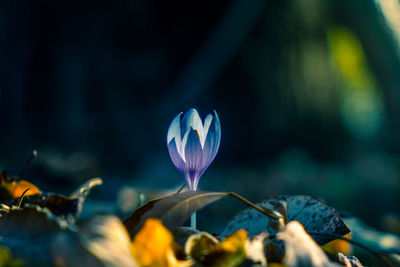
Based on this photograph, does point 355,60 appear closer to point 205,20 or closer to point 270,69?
point 270,69

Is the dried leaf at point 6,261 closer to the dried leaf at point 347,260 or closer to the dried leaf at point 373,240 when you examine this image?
the dried leaf at point 347,260

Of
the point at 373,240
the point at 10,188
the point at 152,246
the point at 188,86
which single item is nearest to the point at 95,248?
the point at 152,246

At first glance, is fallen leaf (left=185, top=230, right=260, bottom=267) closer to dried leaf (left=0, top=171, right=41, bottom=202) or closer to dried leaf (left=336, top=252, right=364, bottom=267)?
dried leaf (left=336, top=252, right=364, bottom=267)

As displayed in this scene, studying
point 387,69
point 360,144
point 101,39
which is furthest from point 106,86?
point 360,144

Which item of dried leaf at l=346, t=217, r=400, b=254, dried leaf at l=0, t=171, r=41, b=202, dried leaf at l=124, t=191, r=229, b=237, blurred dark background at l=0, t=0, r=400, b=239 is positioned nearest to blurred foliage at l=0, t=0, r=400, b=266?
blurred dark background at l=0, t=0, r=400, b=239

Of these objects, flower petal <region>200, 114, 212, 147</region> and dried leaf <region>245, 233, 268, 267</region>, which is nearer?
dried leaf <region>245, 233, 268, 267</region>

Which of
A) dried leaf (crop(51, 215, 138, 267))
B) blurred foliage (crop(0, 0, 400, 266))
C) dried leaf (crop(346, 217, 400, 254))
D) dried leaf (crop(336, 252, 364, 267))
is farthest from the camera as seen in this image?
blurred foliage (crop(0, 0, 400, 266))

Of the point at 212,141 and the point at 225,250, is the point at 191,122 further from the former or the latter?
the point at 225,250
